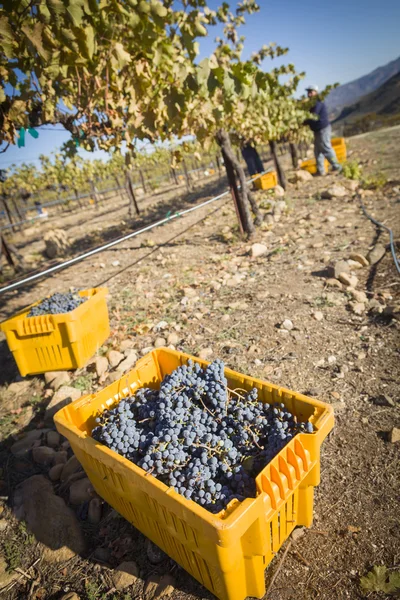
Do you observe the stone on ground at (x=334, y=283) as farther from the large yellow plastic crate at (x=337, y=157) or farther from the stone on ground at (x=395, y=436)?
the large yellow plastic crate at (x=337, y=157)

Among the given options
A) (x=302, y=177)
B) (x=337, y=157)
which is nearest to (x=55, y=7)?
(x=302, y=177)

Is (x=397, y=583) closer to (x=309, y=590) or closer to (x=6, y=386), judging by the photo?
(x=309, y=590)

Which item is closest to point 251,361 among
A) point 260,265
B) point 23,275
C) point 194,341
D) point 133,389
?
point 194,341

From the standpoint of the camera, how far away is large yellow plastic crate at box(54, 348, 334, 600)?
3.73 feet

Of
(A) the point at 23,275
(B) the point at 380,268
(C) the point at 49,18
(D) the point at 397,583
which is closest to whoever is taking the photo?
(D) the point at 397,583

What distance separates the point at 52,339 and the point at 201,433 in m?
2.03

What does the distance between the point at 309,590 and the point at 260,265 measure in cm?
390

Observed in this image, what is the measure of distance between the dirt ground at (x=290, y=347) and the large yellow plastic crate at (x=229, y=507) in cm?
20

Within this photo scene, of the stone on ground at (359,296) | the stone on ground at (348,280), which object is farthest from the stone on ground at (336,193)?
the stone on ground at (359,296)

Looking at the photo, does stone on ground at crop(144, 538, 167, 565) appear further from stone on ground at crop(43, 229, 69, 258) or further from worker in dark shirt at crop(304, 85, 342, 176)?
worker in dark shirt at crop(304, 85, 342, 176)

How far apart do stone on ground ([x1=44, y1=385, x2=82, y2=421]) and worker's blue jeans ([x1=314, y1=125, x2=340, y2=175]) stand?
9.62 meters

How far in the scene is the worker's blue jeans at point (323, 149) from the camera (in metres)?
9.34

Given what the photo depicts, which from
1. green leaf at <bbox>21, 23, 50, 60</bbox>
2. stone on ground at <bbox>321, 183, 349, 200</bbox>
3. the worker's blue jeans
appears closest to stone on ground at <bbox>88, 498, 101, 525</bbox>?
green leaf at <bbox>21, 23, 50, 60</bbox>

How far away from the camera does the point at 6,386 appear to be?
3352 mm
